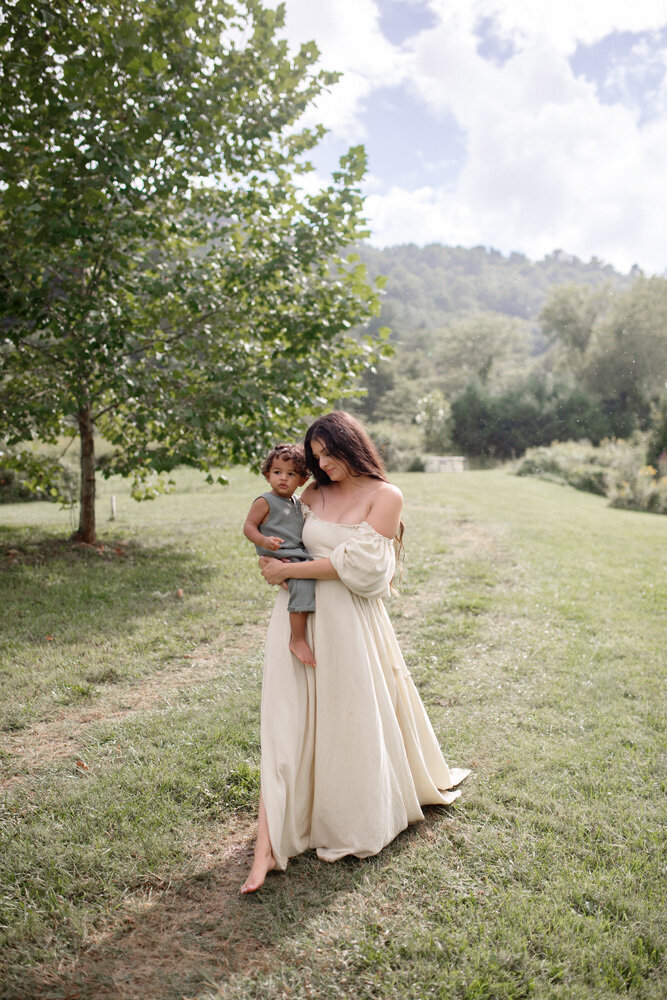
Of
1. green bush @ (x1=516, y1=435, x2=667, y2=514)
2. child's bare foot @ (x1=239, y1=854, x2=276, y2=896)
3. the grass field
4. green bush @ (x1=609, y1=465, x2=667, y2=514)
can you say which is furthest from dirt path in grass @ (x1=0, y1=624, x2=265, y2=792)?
green bush @ (x1=516, y1=435, x2=667, y2=514)

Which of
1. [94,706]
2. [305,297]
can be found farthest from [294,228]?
[94,706]

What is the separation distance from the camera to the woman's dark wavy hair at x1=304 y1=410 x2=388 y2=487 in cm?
287

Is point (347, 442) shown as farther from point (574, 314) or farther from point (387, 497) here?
point (574, 314)

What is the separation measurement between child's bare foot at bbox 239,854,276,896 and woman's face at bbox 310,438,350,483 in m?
1.62

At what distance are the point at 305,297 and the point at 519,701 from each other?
5.23m

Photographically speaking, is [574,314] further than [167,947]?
Yes

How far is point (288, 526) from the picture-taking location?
2898 mm

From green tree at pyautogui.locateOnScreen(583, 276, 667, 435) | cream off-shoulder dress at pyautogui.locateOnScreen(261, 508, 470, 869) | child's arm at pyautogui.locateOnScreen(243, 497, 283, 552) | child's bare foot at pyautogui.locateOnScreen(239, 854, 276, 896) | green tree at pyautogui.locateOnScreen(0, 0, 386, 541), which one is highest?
green tree at pyautogui.locateOnScreen(583, 276, 667, 435)

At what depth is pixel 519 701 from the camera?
459cm

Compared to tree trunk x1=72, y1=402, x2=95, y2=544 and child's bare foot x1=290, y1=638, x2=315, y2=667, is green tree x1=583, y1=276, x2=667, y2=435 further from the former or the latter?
child's bare foot x1=290, y1=638, x2=315, y2=667

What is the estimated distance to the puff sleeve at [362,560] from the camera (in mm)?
2725

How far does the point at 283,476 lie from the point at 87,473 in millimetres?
6463

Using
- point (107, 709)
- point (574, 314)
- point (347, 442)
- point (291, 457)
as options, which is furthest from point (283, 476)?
point (574, 314)

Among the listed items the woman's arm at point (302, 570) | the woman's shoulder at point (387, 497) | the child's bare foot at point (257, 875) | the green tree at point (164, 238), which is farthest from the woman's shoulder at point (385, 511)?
the green tree at point (164, 238)
